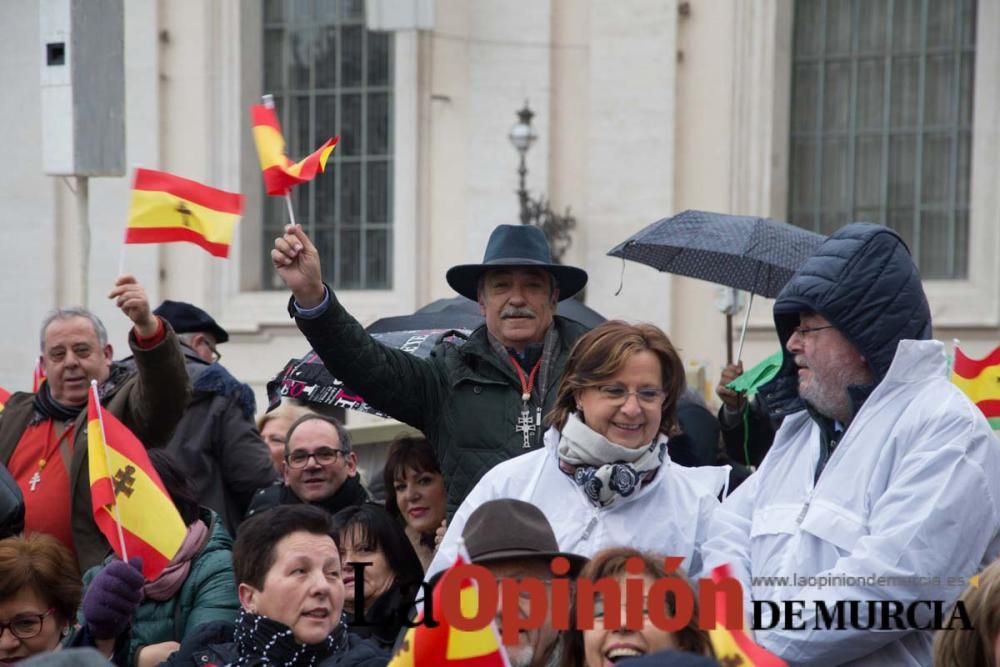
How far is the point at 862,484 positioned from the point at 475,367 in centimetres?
161

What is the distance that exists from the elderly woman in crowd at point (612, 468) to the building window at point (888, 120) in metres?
12.4

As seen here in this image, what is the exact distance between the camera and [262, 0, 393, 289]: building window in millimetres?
18953

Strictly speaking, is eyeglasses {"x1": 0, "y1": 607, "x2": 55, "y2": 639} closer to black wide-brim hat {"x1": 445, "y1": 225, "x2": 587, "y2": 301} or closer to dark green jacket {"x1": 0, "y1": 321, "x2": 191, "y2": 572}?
dark green jacket {"x1": 0, "y1": 321, "x2": 191, "y2": 572}

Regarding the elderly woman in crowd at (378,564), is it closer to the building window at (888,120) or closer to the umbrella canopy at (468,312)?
the umbrella canopy at (468,312)

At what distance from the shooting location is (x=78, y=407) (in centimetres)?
662

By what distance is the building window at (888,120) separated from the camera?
16953mm

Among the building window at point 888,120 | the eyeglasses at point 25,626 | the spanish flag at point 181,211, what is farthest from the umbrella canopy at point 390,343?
the building window at point 888,120

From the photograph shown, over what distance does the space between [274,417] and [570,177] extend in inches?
383

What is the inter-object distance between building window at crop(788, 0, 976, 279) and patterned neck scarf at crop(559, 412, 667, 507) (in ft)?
41.2

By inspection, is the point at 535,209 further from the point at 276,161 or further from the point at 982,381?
the point at 276,161

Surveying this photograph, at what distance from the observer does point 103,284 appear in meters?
19.0

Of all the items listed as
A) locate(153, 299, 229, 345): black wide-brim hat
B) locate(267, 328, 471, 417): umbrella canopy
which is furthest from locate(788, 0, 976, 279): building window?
locate(267, 328, 471, 417): umbrella canopy

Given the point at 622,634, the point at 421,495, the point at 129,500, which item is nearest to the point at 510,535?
the point at 622,634

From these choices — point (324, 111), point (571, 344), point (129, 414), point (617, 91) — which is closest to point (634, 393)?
point (571, 344)
